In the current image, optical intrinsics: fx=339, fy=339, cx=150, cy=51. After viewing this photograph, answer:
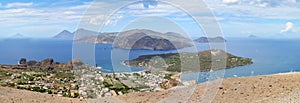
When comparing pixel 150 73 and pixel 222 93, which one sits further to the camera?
pixel 150 73

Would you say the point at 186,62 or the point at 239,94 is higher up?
the point at 186,62

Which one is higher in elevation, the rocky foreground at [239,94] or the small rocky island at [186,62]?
the small rocky island at [186,62]

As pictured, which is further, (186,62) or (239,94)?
(186,62)

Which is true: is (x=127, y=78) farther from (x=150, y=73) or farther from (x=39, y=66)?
(x=39, y=66)

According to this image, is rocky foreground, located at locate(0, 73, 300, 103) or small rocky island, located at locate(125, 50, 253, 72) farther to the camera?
small rocky island, located at locate(125, 50, 253, 72)

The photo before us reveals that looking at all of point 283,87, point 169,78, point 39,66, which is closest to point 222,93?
point 283,87

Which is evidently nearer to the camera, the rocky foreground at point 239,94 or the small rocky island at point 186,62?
the rocky foreground at point 239,94

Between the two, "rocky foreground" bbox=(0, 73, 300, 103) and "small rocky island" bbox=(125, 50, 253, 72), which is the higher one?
"small rocky island" bbox=(125, 50, 253, 72)

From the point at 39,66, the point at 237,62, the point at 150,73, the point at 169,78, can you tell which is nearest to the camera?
the point at 150,73
